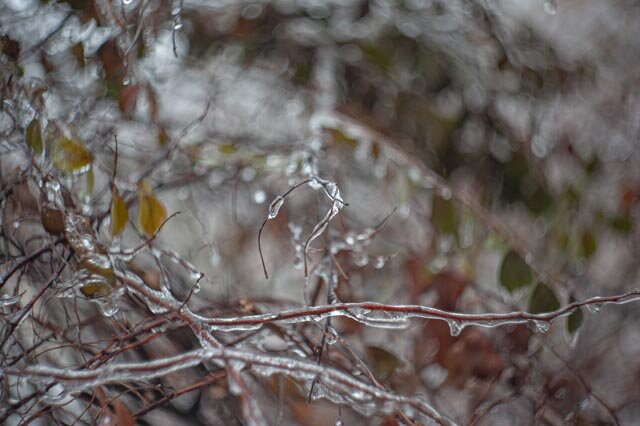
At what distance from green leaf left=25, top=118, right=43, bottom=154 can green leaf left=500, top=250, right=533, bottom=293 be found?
0.57m

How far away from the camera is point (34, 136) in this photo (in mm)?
653

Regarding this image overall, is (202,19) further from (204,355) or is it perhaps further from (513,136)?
→ (204,355)

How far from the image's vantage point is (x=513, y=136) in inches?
47.2

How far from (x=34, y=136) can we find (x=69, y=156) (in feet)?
0.12

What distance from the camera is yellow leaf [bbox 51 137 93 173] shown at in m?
0.66

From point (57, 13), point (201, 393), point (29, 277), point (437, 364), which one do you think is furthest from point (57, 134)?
point (437, 364)

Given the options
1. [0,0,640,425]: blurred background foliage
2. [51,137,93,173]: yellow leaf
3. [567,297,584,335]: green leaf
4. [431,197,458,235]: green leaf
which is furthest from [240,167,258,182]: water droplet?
[567,297,584,335]: green leaf

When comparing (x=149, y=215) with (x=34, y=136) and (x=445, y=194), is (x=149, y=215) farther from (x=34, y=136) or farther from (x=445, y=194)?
(x=445, y=194)

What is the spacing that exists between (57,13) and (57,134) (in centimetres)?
28

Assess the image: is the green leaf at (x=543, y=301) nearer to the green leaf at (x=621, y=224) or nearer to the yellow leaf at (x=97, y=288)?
the green leaf at (x=621, y=224)

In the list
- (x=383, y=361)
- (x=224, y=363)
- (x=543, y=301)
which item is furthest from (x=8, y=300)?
(x=543, y=301)

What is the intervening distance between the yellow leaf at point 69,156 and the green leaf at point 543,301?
53 centimetres

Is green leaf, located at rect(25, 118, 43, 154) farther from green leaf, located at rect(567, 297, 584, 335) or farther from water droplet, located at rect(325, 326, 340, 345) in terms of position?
green leaf, located at rect(567, 297, 584, 335)

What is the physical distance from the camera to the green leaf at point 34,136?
2.13 feet
